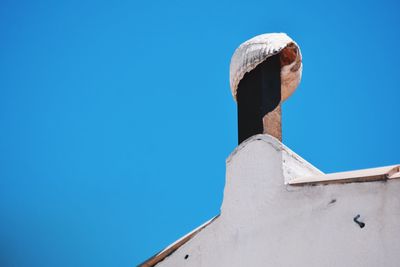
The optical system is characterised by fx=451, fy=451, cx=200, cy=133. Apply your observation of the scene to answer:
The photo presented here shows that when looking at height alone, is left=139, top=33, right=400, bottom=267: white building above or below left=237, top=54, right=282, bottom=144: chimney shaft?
below

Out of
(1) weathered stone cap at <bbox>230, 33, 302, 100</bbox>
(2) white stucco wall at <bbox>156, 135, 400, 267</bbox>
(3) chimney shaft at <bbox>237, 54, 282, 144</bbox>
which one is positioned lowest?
(2) white stucco wall at <bbox>156, 135, 400, 267</bbox>

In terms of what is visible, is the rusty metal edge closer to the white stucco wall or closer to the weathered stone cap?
the white stucco wall

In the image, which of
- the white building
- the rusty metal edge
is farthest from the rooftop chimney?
the rusty metal edge

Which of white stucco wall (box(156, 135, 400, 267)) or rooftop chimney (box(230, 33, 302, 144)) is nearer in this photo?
white stucco wall (box(156, 135, 400, 267))

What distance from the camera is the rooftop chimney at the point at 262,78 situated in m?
4.87

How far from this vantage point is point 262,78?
4.94 meters

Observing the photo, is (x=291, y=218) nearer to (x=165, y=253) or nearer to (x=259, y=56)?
(x=165, y=253)

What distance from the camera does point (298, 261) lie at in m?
3.34

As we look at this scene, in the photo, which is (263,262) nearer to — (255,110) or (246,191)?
(246,191)

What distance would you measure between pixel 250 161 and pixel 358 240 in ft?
4.47

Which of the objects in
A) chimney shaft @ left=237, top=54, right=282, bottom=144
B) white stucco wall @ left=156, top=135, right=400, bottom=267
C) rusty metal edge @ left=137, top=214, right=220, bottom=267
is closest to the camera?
white stucco wall @ left=156, top=135, right=400, bottom=267

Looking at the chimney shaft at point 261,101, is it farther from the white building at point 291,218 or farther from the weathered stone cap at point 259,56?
the white building at point 291,218

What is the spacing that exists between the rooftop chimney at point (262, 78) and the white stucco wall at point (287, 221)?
2.37 ft

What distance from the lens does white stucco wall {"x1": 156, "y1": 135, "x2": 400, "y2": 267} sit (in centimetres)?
293
